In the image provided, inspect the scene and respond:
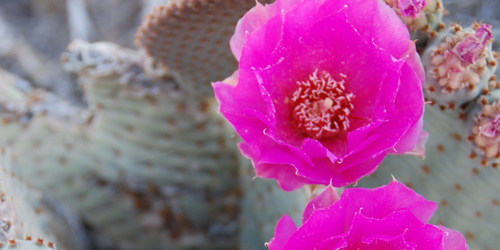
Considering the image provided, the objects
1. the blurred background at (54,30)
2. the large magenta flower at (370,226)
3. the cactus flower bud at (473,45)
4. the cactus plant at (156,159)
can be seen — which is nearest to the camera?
the large magenta flower at (370,226)

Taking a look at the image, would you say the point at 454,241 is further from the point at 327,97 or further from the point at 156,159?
the point at 156,159

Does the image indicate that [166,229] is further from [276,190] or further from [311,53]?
[311,53]


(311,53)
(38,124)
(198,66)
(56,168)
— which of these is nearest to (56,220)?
(56,168)

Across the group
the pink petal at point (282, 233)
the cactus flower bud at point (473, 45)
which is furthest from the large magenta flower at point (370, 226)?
the cactus flower bud at point (473, 45)

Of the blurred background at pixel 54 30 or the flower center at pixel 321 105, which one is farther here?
the blurred background at pixel 54 30

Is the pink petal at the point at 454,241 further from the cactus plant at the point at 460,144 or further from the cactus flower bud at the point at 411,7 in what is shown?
the cactus flower bud at the point at 411,7

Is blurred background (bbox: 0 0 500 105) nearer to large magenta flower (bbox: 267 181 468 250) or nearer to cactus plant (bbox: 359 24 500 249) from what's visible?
cactus plant (bbox: 359 24 500 249)

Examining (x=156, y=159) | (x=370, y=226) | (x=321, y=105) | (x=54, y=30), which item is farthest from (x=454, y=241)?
(x=54, y=30)
